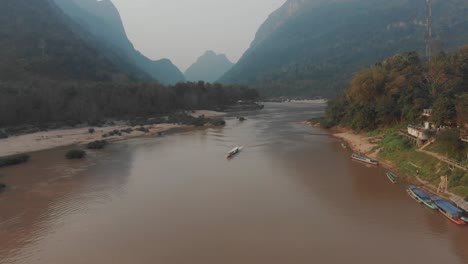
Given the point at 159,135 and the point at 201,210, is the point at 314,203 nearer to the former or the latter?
the point at 201,210

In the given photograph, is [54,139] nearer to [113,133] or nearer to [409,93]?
[113,133]

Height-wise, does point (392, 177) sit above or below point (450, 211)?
below

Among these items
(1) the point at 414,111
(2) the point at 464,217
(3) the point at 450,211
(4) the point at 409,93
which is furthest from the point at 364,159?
(2) the point at 464,217

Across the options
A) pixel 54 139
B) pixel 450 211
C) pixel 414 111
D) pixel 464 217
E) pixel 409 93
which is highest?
pixel 409 93

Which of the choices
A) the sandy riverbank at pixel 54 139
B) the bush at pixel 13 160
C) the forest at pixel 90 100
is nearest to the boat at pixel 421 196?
the bush at pixel 13 160

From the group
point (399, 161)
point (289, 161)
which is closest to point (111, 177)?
point (289, 161)
